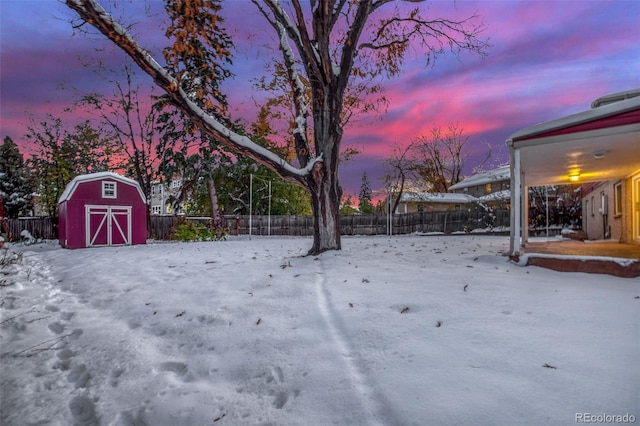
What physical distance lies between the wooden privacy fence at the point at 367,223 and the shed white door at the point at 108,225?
3.65 m

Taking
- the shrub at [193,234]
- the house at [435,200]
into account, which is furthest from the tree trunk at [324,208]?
the house at [435,200]

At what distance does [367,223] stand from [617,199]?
11895mm

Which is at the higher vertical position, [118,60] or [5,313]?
[118,60]

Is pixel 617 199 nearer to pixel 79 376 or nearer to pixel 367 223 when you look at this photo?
pixel 367 223

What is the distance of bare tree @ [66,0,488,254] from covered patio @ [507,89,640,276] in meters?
3.00

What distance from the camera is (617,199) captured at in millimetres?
10617

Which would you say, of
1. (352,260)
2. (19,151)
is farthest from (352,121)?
(19,151)

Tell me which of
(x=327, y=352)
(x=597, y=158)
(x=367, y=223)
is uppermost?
(x=597, y=158)

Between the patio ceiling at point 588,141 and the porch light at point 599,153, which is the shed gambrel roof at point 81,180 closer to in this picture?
the patio ceiling at point 588,141

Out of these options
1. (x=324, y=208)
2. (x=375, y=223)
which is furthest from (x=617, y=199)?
(x=375, y=223)

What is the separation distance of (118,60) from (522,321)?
21900 mm

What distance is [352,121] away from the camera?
16625 millimetres

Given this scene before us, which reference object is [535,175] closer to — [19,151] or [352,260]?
[352,260]

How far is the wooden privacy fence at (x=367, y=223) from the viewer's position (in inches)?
707
